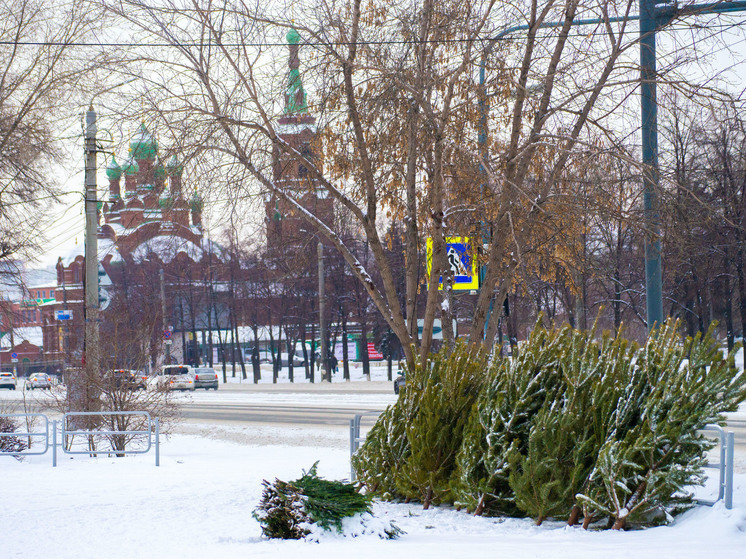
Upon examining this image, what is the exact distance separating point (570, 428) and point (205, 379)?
145ft

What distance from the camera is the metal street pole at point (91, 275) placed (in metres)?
16.4

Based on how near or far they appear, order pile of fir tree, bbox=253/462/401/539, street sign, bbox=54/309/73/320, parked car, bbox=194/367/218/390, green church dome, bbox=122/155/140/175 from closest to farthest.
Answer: pile of fir tree, bbox=253/462/401/539, green church dome, bbox=122/155/140/175, street sign, bbox=54/309/73/320, parked car, bbox=194/367/218/390

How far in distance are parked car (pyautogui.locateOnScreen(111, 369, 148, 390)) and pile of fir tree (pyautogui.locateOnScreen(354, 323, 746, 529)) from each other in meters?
9.16

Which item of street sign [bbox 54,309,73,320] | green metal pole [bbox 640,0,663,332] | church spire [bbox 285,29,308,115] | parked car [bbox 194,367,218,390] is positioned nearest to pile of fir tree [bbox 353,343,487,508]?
green metal pole [bbox 640,0,663,332]

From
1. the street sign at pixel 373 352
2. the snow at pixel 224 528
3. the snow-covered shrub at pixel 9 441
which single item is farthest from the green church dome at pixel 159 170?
the street sign at pixel 373 352

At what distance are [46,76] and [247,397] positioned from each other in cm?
2412

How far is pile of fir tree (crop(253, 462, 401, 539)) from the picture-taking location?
710 centimetres

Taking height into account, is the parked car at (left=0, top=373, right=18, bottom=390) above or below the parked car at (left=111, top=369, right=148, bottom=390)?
below

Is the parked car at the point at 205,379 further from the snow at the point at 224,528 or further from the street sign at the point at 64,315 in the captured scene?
the snow at the point at 224,528

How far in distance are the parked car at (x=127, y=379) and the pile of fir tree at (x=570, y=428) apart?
916cm

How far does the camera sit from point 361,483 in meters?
9.51

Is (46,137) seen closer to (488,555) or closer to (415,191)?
(415,191)

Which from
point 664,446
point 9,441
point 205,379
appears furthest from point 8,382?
point 664,446

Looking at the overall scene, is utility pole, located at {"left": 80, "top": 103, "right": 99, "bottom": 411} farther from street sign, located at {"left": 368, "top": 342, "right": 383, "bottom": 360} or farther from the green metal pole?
street sign, located at {"left": 368, "top": 342, "right": 383, "bottom": 360}
